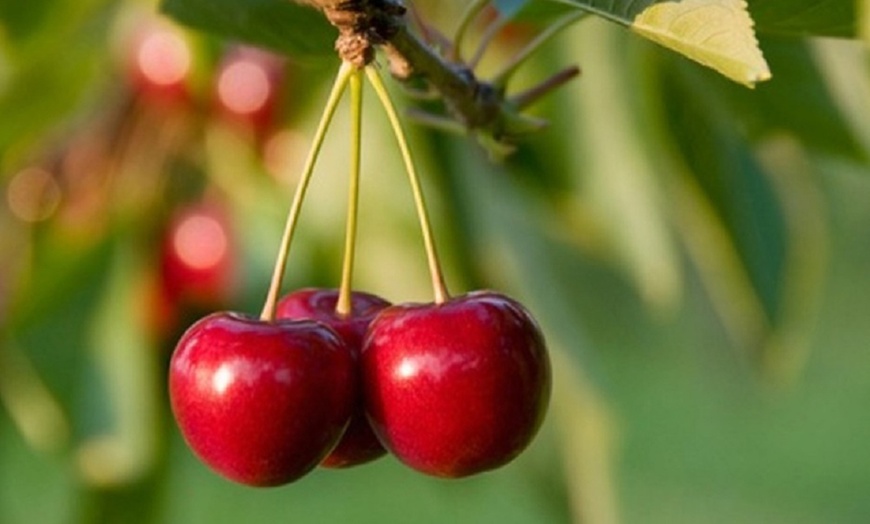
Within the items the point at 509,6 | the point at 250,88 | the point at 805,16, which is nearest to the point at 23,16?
the point at 250,88

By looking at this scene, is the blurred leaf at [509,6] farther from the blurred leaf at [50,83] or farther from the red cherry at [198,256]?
the red cherry at [198,256]

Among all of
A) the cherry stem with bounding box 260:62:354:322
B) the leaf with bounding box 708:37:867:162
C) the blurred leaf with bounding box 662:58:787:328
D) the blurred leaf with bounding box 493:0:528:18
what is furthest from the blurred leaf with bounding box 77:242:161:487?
the cherry stem with bounding box 260:62:354:322

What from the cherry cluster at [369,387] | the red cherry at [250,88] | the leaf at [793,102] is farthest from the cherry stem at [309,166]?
the red cherry at [250,88]

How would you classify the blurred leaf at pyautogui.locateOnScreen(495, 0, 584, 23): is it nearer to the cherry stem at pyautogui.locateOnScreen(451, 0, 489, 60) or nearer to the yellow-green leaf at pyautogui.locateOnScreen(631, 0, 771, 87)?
the cherry stem at pyautogui.locateOnScreen(451, 0, 489, 60)

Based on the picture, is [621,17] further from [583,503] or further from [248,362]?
[583,503]

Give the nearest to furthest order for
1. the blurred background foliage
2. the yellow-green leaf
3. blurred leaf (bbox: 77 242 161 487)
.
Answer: the yellow-green leaf → the blurred background foliage → blurred leaf (bbox: 77 242 161 487)

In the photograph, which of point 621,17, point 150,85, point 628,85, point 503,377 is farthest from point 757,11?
point 150,85

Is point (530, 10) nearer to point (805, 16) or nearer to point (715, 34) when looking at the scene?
point (805, 16)

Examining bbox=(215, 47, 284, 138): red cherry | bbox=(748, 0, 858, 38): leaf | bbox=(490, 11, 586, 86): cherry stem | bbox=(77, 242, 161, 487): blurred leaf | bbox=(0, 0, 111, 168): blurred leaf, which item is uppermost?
bbox=(748, 0, 858, 38): leaf
